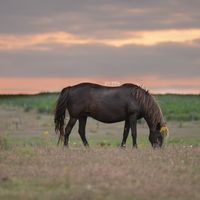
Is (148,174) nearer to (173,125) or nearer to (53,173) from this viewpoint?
(53,173)

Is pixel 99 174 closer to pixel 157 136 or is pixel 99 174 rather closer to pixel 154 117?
pixel 154 117

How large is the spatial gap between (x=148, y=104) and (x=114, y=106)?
0.96m

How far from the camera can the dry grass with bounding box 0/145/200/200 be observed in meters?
10.6

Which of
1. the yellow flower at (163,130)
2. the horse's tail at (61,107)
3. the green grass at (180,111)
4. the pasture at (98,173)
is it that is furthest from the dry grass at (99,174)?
the green grass at (180,111)

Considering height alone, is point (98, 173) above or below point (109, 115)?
below

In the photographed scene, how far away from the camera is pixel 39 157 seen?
14.7 metres

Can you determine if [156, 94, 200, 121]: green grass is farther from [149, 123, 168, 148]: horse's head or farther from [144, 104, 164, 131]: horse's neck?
[144, 104, 164, 131]: horse's neck

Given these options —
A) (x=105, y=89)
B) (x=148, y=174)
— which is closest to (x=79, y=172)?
(x=148, y=174)

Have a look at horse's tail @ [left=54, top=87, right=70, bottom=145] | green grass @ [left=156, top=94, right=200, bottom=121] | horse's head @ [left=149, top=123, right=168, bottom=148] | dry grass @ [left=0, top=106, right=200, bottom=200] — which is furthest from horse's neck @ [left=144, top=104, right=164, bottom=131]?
green grass @ [left=156, top=94, right=200, bottom=121]

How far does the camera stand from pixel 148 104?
18.6m

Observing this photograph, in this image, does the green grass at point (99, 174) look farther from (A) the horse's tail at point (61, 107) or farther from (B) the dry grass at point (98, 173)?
(A) the horse's tail at point (61, 107)

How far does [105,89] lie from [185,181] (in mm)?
7400

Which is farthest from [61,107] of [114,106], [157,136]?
[157,136]

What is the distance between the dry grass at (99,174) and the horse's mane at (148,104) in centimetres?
240
